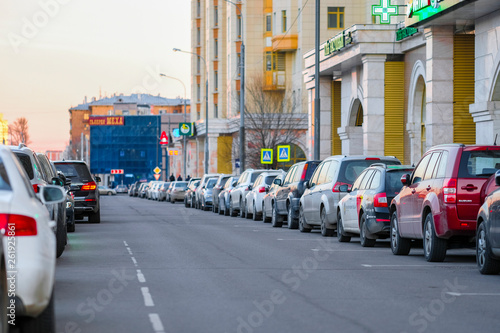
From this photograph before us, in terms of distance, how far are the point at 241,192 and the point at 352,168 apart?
1361 cm

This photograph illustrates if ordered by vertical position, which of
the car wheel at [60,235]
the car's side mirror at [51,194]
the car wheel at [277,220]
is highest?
the car's side mirror at [51,194]

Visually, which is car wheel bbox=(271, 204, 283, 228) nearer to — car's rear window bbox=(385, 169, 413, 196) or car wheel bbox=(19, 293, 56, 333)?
car's rear window bbox=(385, 169, 413, 196)

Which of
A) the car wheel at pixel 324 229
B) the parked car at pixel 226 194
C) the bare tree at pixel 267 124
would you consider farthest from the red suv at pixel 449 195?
the bare tree at pixel 267 124

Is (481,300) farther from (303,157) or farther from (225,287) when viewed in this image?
(303,157)

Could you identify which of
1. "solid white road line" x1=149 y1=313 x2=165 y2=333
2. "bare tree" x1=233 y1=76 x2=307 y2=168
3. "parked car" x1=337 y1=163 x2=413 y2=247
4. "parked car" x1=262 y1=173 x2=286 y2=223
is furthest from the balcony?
"solid white road line" x1=149 y1=313 x2=165 y2=333

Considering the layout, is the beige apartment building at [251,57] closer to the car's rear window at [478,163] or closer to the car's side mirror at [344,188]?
the car's side mirror at [344,188]

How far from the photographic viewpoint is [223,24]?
91250mm

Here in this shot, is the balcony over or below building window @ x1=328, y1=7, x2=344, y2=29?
below

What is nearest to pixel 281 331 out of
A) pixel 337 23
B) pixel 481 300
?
pixel 481 300

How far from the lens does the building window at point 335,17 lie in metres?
65.9

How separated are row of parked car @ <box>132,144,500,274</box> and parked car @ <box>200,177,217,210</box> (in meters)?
16.4

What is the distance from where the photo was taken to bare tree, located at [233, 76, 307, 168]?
2366 inches

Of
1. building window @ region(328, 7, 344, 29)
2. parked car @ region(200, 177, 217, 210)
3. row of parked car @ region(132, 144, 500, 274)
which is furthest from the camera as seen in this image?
building window @ region(328, 7, 344, 29)

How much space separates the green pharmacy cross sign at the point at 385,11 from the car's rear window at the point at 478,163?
2523 cm
